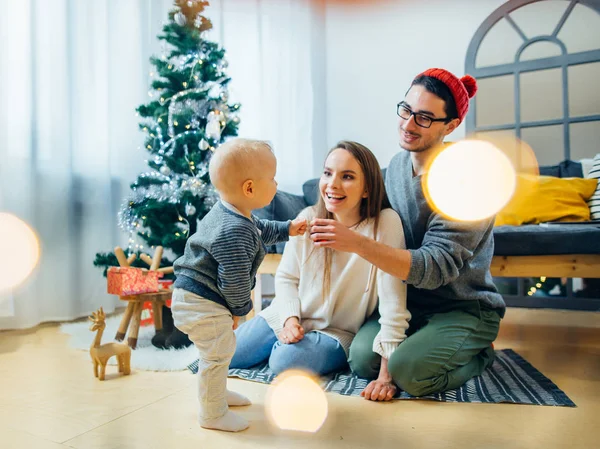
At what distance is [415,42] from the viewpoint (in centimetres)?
293

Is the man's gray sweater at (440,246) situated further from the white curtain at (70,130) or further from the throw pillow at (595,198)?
the white curtain at (70,130)

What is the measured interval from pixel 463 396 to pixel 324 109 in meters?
2.39

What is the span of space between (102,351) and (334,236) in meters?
0.76

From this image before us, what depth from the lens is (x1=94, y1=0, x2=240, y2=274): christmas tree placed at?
6.51 ft

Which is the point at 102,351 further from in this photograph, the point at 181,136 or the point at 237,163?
the point at 181,136

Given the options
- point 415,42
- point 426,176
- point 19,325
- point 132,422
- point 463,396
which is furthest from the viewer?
point 415,42

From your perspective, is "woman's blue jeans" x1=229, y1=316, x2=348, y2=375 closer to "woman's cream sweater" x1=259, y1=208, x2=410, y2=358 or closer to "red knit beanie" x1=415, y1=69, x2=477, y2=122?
"woman's cream sweater" x1=259, y1=208, x2=410, y2=358

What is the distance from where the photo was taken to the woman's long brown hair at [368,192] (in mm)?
1260

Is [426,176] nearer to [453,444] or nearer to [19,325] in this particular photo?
[453,444]

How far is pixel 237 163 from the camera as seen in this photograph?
3.16 feet

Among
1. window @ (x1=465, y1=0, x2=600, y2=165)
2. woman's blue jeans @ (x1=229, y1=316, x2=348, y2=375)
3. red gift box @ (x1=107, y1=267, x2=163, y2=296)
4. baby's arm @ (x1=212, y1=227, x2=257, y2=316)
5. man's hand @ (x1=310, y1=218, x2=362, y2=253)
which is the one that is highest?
window @ (x1=465, y1=0, x2=600, y2=165)

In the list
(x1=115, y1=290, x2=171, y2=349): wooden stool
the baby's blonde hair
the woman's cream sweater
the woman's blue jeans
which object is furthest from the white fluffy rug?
the baby's blonde hair

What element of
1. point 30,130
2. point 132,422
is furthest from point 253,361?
point 30,130

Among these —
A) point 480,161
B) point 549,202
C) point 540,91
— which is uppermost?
point 540,91
